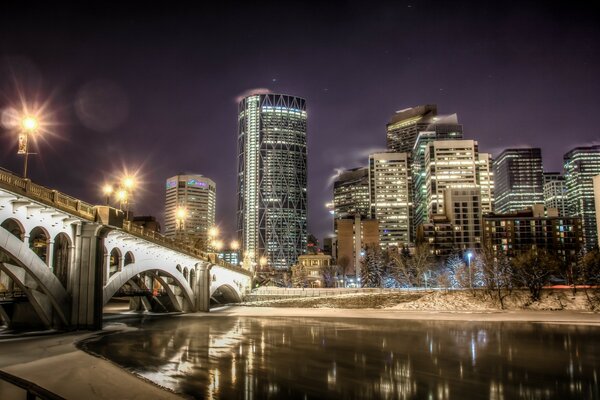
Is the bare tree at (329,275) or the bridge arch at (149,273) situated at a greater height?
the bridge arch at (149,273)

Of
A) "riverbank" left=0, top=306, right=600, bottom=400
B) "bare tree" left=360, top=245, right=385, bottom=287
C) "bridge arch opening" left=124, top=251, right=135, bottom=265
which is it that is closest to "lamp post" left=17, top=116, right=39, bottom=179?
"riverbank" left=0, top=306, right=600, bottom=400

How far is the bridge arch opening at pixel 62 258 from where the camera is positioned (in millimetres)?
37906

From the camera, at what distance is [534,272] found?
82.5 metres

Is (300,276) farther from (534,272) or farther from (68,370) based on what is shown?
(68,370)

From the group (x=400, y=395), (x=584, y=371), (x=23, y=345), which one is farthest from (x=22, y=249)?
(x=584, y=371)

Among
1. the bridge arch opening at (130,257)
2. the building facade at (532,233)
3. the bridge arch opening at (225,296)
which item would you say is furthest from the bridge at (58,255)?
the building facade at (532,233)

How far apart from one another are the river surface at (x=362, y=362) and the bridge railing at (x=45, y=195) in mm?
9498

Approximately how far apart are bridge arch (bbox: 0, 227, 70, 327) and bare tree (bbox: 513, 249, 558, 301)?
72186mm

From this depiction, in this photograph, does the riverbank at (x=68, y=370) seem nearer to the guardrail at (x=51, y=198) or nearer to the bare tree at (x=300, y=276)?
the guardrail at (x=51, y=198)

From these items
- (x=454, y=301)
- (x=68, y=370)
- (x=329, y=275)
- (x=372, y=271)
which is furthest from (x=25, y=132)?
(x=329, y=275)

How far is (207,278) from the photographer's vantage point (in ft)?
241

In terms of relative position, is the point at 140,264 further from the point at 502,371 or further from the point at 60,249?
the point at 502,371

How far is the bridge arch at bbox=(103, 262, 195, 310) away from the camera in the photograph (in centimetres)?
4422

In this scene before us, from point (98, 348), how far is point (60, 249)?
1121 cm
